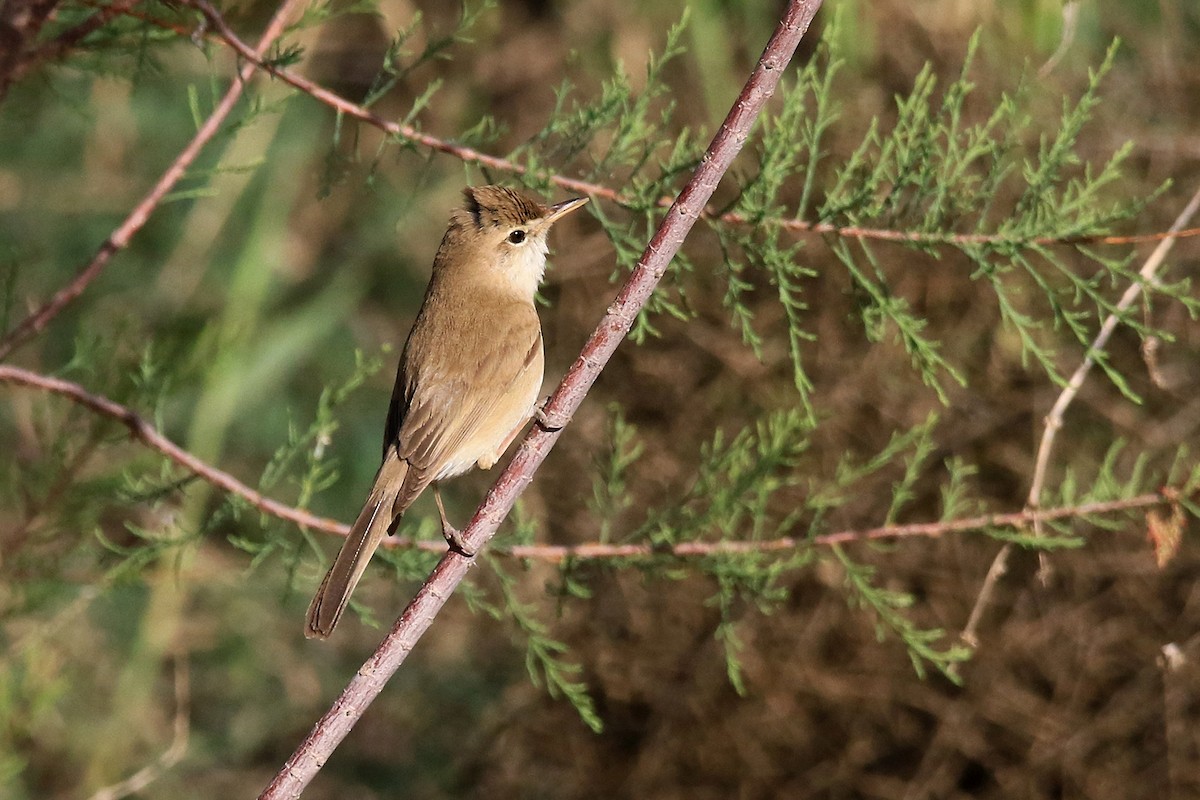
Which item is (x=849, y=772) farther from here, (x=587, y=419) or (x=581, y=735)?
(x=587, y=419)

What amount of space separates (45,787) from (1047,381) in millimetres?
3450

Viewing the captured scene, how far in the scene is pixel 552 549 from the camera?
243 cm

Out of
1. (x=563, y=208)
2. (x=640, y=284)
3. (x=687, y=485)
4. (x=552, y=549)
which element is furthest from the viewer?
(x=687, y=485)

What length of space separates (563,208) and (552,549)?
604 millimetres

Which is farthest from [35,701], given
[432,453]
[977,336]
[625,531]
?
[977,336]

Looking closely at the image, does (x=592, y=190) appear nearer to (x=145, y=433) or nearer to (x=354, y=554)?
(x=354, y=554)

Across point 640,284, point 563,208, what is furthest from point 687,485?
point 640,284

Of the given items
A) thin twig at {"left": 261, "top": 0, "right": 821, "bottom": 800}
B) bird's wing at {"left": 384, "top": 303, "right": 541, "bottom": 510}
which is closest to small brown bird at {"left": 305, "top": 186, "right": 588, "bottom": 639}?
bird's wing at {"left": 384, "top": 303, "right": 541, "bottom": 510}

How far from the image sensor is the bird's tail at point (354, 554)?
6.70 feet

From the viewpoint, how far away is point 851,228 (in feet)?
7.06

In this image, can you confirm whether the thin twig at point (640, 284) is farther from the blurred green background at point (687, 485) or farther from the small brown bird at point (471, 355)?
the small brown bird at point (471, 355)

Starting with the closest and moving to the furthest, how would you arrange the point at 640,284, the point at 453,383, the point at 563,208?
the point at 640,284 < the point at 563,208 < the point at 453,383

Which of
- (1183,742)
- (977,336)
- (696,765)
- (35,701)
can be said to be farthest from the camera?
(696,765)

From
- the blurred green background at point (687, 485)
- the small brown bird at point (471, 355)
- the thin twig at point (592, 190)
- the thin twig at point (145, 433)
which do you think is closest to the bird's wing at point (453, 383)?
the small brown bird at point (471, 355)
